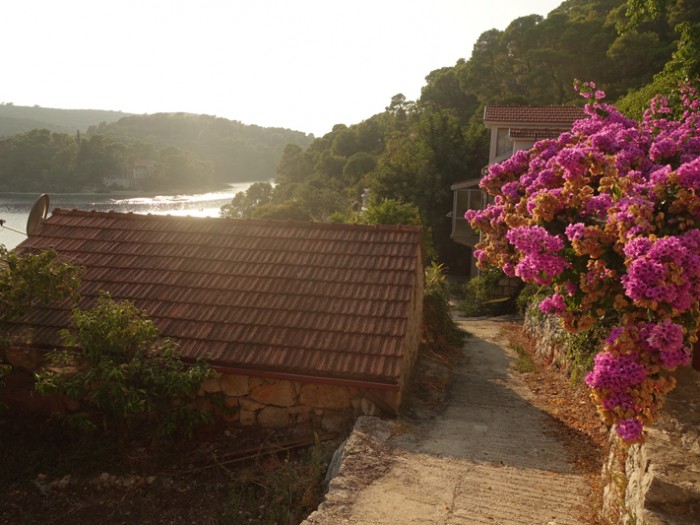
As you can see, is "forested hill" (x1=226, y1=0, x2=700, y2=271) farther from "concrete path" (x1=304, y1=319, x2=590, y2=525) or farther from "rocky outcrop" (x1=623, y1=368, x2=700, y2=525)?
"rocky outcrop" (x1=623, y1=368, x2=700, y2=525)

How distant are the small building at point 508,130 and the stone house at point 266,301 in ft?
50.6

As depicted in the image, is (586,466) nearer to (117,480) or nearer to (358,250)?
(358,250)

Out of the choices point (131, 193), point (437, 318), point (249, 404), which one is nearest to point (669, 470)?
point (249, 404)

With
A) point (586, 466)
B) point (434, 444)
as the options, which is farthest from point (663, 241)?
point (434, 444)

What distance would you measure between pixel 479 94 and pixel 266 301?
45469mm

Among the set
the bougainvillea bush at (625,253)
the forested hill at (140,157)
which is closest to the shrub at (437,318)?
the bougainvillea bush at (625,253)

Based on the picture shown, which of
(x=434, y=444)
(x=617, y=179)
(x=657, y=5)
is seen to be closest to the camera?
(x=617, y=179)

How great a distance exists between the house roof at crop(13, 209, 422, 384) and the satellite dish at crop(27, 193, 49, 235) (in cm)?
39

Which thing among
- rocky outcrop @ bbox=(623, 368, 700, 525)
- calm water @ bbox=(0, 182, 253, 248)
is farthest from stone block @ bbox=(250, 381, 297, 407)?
calm water @ bbox=(0, 182, 253, 248)

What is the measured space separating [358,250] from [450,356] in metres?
3.81

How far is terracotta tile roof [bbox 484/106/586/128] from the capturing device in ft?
80.4

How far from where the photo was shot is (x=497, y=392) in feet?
30.4

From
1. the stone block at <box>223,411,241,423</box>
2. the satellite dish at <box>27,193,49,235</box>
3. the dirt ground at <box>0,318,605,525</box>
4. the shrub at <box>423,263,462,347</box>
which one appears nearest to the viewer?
the dirt ground at <box>0,318,605,525</box>

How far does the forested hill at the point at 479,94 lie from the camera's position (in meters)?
32.8
